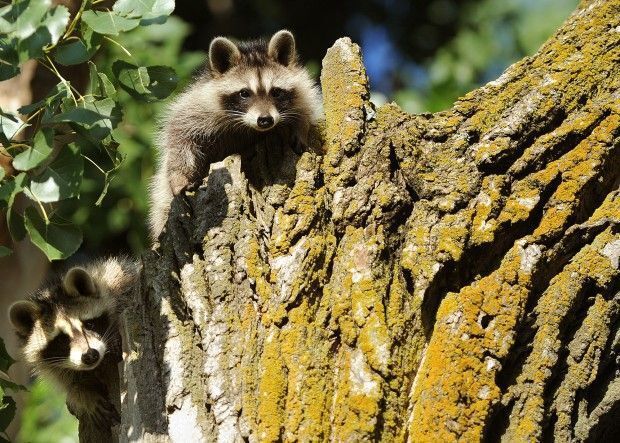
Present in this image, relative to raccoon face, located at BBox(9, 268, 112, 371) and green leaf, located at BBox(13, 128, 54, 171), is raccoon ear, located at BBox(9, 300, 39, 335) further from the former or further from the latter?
green leaf, located at BBox(13, 128, 54, 171)

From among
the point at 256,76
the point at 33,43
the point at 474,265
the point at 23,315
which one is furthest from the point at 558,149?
the point at 23,315

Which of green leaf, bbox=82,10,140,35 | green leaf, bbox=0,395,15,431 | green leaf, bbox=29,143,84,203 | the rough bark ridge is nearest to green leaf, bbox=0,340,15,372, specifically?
green leaf, bbox=0,395,15,431

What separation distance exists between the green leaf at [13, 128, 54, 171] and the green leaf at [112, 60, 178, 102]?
1.95 feet

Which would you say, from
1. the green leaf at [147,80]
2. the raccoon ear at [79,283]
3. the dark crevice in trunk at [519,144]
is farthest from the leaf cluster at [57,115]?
the raccoon ear at [79,283]

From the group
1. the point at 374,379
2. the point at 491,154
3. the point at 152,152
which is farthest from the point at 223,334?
the point at 152,152

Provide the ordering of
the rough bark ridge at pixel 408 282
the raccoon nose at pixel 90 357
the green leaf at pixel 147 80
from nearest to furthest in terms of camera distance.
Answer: the rough bark ridge at pixel 408 282, the green leaf at pixel 147 80, the raccoon nose at pixel 90 357

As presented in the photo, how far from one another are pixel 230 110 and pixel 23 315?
1.59 metres

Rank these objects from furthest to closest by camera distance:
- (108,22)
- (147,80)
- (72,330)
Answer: (72,330)
(147,80)
(108,22)

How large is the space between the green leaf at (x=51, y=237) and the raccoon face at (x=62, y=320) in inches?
75.8

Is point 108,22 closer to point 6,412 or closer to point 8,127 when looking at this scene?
point 8,127

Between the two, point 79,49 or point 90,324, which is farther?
point 90,324

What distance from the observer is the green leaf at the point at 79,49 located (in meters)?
2.89

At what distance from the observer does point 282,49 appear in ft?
18.4

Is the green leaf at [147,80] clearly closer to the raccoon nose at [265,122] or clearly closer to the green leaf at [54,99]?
the green leaf at [54,99]
